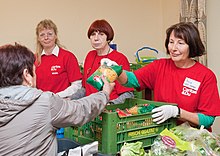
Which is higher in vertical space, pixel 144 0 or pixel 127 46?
pixel 144 0

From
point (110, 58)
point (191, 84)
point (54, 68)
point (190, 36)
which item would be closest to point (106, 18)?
point (54, 68)

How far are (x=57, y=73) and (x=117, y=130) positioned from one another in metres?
1.48

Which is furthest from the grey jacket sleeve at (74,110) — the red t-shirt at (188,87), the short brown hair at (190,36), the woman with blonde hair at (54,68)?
the woman with blonde hair at (54,68)

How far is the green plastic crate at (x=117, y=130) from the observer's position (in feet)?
5.35

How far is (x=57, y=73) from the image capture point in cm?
300

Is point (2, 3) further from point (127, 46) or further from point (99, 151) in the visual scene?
point (99, 151)

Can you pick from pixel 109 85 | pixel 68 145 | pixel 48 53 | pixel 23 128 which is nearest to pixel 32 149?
pixel 23 128

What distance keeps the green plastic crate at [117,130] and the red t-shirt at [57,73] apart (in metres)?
1.19

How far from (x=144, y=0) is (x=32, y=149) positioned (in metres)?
3.23

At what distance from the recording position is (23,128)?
4.66 ft

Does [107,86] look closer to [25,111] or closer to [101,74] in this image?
[101,74]

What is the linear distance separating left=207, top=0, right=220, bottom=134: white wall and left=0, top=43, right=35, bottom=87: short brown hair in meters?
2.35

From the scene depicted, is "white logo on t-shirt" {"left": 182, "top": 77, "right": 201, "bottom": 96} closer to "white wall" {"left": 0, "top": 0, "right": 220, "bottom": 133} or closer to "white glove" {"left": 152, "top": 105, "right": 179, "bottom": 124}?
"white glove" {"left": 152, "top": 105, "right": 179, "bottom": 124}

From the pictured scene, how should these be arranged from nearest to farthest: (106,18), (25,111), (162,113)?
(25,111) < (162,113) < (106,18)
